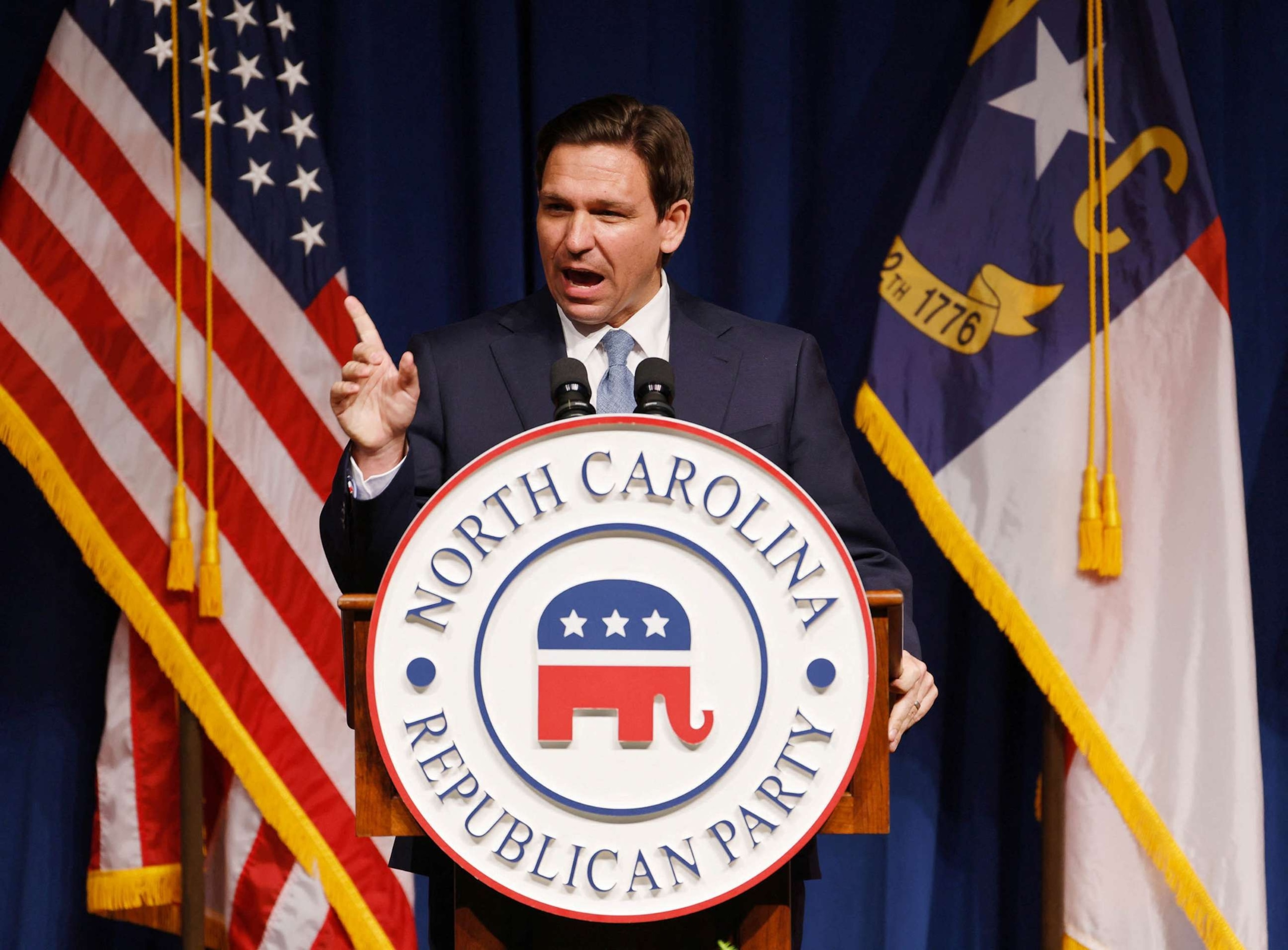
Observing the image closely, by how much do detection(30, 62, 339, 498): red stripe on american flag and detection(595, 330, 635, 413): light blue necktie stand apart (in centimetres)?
113

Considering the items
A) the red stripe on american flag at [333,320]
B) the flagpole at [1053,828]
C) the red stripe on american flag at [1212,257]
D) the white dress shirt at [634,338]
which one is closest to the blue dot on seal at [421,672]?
the white dress shirt at [634,338]

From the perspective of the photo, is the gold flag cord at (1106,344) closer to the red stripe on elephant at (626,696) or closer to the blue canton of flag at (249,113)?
the blue canton of flag at (249,113)

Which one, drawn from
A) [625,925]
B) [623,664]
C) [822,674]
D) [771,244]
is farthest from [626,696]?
[771,244]

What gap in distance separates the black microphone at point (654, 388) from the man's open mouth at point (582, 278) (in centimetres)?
32

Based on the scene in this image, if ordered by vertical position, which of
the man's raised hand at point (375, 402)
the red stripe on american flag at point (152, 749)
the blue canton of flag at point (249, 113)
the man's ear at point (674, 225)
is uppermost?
the blue canton of flag at point (249, 113)

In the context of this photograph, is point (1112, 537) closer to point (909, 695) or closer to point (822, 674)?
point (909, 695)

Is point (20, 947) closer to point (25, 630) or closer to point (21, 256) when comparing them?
point (25, 630)

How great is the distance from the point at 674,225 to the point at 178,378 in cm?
118

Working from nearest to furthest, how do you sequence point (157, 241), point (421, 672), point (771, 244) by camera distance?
point (421, 672) < point (157, 241) < point (771, 244)

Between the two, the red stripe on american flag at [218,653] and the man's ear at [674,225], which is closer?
the man's ear at [674,225]

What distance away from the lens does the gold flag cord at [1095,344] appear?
2457 millimetres

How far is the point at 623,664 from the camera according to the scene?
1.10 m

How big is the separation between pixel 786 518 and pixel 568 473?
0.18 metres

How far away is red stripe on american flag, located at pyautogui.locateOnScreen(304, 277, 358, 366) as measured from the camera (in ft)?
8.41
